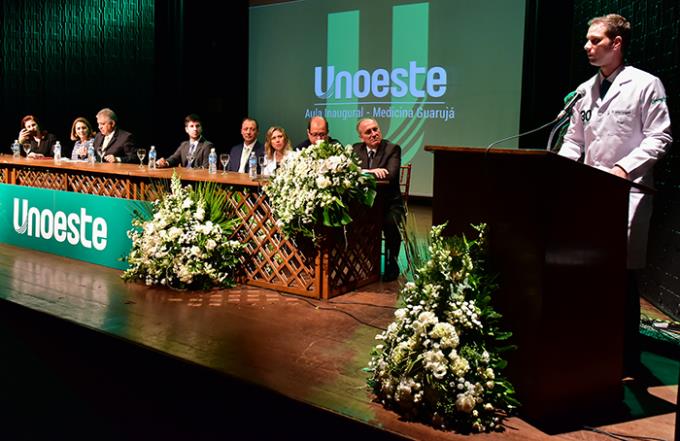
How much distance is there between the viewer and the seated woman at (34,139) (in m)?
7.76

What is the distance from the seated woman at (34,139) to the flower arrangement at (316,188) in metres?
4.67

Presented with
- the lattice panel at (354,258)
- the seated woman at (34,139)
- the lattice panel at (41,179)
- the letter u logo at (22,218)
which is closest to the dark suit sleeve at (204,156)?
the lattice panel at (41,179)

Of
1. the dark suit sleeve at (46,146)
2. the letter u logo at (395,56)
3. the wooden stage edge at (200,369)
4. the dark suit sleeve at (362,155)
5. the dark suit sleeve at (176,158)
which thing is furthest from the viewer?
the letter u logo at (395,56)

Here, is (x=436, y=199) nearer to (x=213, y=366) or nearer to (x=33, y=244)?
(x=213, y=366)

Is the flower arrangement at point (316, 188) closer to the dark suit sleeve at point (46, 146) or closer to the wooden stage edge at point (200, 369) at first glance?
the wooden stage edge at point (200, 369)

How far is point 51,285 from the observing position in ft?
14.8

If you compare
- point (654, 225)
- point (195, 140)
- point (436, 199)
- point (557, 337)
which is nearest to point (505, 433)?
point (557, 337)

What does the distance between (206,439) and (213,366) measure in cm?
41

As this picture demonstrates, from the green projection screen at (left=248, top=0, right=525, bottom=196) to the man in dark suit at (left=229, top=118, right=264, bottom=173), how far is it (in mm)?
3511

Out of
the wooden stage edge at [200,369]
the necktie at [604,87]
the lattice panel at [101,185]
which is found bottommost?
the wooden stage edge at [200,369]

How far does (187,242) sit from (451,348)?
260 cm

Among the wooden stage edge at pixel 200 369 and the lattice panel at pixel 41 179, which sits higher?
the lattice panel at pixel 41 179

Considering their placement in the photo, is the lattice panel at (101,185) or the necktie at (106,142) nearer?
the lattice panel at (101,185)

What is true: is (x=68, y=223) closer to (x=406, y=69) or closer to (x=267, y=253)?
(x=267, y=253)
